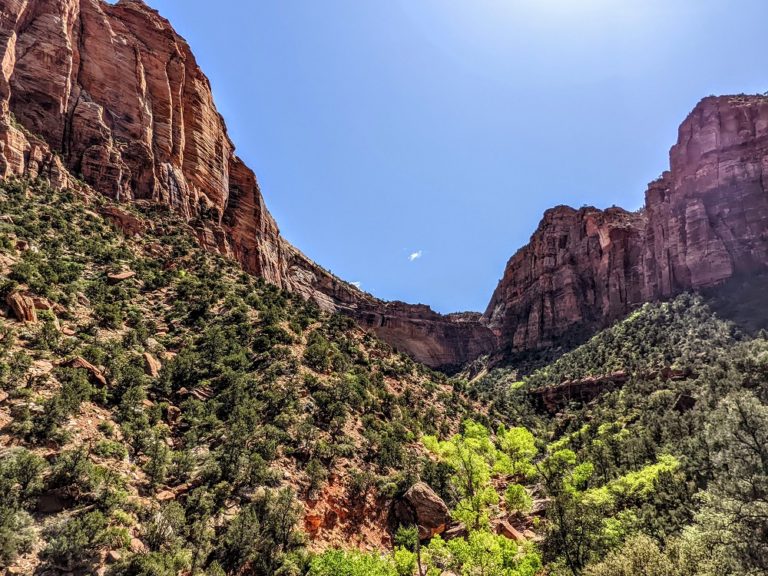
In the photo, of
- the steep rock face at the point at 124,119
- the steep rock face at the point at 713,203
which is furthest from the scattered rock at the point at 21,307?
the steep rock face at the point at 713,203

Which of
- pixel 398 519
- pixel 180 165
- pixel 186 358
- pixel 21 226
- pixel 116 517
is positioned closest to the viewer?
pixel 116 517

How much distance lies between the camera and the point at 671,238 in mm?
78562

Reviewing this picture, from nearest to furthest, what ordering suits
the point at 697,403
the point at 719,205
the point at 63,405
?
the point at 63,405, the point at 697,403, the point at 719,205

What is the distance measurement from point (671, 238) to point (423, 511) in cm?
8411

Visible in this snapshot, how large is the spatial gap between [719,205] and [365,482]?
87.7 metres

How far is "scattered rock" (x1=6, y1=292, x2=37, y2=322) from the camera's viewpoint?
65.2ft

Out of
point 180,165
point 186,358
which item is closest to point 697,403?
point 186,358

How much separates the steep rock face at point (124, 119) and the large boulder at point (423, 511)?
1526 inches

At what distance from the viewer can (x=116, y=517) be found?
42.7 ft

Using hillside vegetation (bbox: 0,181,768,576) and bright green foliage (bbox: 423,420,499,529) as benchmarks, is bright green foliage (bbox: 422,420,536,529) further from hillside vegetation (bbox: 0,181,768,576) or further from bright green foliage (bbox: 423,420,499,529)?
hillside vegetation (bbox: 0,181,768,576)

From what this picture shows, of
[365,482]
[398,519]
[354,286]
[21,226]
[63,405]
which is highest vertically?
[354,286]

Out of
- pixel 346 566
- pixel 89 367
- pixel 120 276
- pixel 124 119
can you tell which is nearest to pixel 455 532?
pixel 346 566

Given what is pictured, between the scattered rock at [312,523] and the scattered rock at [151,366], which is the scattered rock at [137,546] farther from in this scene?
the scattered rock at [151,366]

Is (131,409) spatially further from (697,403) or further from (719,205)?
(719,205)
